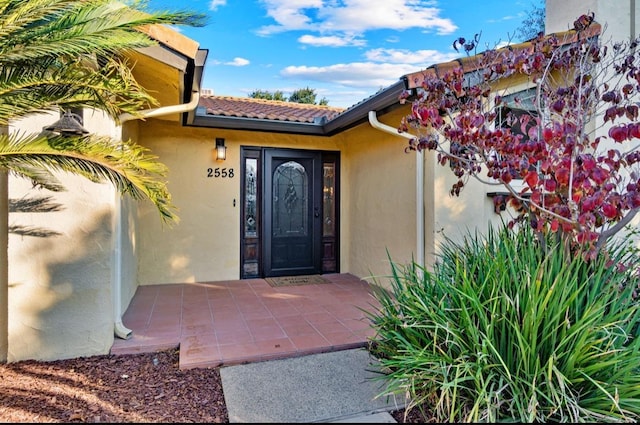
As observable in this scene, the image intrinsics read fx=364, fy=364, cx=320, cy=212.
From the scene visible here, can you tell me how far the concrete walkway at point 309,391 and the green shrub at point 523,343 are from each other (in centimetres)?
25

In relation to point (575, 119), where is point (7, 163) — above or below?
below

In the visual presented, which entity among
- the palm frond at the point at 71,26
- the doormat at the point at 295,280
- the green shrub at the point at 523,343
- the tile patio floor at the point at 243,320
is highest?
the palm frond at the point at 71,26

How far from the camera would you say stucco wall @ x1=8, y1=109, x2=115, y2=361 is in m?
3.65

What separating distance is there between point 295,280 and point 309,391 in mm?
4180

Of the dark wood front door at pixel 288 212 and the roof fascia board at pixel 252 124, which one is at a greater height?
the roof fascia board at pixel 252 124

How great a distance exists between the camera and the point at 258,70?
15.6 m

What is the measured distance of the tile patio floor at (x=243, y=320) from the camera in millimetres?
3902

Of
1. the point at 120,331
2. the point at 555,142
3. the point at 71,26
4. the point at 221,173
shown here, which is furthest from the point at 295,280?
the point at 71,26

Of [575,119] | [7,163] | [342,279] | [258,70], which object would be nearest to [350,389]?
[575,119]

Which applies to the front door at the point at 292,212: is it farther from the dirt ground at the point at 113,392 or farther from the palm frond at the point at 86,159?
the palm frond at the point at 86,159

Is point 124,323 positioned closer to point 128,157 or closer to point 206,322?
point 206,322

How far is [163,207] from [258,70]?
13653mm

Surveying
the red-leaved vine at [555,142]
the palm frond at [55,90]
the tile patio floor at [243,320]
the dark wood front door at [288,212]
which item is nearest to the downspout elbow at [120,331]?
the tile patio floor at [243,320]

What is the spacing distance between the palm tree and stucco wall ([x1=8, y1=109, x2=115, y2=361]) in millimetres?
660
